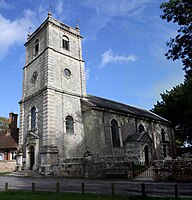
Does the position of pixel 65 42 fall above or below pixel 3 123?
above

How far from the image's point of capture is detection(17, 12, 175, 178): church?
21.6 metres

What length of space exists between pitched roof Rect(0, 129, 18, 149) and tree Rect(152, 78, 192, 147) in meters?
26.8

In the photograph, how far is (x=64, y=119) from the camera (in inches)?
930

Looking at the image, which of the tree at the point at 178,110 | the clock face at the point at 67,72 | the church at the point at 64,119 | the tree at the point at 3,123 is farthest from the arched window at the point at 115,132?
the tree at the point at 3,123

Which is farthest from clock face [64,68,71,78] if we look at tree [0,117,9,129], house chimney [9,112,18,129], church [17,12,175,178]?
tree [0,117,9,129]

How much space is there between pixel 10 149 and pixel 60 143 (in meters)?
12.9

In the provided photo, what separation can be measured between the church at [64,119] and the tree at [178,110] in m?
13.1

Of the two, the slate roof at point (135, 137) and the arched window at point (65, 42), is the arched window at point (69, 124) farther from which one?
the arched window at point (65, 42)

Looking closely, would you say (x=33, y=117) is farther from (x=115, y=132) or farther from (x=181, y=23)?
(x=181, y=23)

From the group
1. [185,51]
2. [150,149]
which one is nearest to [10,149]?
[150,149]

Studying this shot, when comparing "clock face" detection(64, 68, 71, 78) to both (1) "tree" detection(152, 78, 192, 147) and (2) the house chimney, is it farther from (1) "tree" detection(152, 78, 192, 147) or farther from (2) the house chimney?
(1) "tree" detection(152, 78, 192, 147)

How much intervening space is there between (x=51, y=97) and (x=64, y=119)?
2.76 metres

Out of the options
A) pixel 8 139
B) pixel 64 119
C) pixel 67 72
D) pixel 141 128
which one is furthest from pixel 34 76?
pixel 141 128

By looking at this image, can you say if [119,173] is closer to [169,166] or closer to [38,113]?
[169,166]
